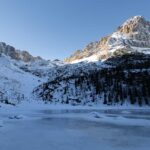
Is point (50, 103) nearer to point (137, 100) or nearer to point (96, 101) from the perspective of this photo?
point (96, 101)

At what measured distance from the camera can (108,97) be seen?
628ft

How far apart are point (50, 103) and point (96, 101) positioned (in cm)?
2994

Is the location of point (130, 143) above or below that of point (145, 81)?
below

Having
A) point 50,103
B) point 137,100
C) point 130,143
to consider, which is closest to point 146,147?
point 130,143

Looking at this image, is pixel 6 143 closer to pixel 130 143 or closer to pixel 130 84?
pixel 130 143

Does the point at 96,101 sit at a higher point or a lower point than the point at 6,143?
higher

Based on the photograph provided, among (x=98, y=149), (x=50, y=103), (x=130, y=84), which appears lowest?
(x=98, y=149)

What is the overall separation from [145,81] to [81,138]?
515 feet

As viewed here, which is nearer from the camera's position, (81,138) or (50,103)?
(81,138)

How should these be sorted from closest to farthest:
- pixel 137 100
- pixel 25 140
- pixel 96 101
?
pixel 25 140 → pixel 137 100 → pixel 96 101

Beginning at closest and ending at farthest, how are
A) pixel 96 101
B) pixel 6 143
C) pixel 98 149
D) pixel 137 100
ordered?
1. pixel 98 149
2. pixel 6 143
3. pixel 137 100
4. pixel 96 101

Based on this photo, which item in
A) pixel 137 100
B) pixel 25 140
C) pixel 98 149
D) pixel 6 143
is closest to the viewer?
pixel 98 149

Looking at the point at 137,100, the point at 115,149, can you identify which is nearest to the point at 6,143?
the point at 115,149

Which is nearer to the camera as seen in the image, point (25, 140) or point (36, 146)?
point (36, 146)
